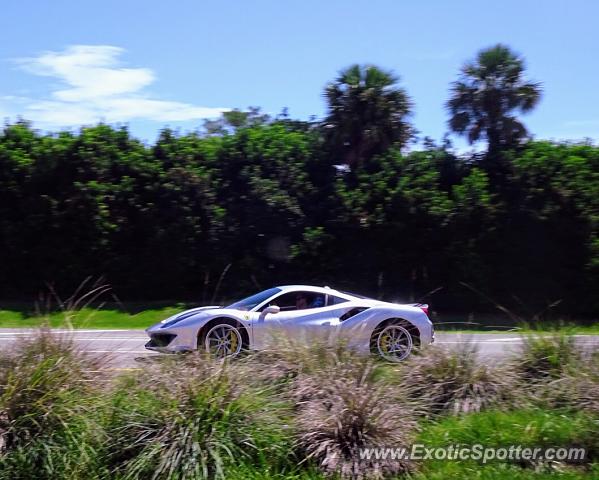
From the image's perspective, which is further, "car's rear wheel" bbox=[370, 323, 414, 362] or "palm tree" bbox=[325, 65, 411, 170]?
"palm tree" bbox=[325, 65, 411, 170]

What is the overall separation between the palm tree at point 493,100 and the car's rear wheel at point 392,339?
14006 millimetres

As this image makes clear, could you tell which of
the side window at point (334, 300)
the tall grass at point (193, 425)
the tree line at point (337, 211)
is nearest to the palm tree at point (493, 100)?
the tree line at point (337, 211)

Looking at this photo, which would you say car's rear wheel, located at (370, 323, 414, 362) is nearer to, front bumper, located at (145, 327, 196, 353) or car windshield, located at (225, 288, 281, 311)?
car windshield, located at (225, 288, 281, 311)

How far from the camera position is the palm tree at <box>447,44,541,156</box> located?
23.8 meters

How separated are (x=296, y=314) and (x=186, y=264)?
11.8 metres

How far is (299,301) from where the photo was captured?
40.4 feet

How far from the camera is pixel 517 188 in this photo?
2309 cm

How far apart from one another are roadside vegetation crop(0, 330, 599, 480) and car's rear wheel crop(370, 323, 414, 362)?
258 centimetres

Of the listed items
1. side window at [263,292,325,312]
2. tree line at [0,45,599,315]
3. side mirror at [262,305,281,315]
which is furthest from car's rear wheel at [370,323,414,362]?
tree line at [0,45,599,315]

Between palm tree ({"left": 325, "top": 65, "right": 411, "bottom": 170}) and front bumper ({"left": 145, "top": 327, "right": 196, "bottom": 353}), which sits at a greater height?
palm tree ({"left": 325, "top": 65, "right": 411, "bottom": 170})

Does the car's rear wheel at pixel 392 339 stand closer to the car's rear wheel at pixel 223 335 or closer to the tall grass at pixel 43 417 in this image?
the car's rear wheel at pixel 223 335

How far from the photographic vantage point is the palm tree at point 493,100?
2378 cm

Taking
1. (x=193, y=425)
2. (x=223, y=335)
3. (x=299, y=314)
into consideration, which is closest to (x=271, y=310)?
(x=299, y=314)

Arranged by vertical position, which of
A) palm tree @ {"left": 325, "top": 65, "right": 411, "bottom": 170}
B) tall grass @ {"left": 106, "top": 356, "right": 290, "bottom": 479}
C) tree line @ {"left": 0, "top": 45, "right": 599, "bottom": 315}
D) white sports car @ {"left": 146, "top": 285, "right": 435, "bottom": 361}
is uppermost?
palm tree @ {"left": 325, "top": 65, "right": 411, "bottom": 170}
